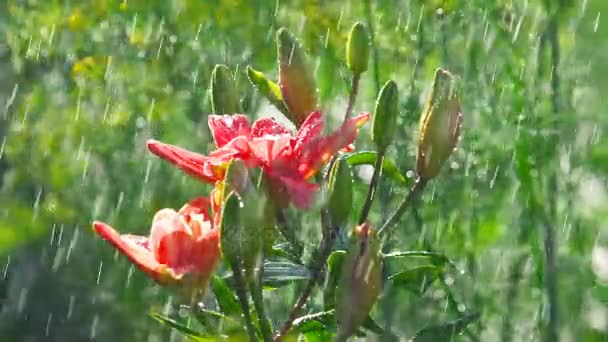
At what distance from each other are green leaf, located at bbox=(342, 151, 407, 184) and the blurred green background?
278 millimetres

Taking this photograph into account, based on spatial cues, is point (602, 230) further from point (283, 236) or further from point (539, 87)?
point (283, 236)

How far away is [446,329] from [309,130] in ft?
0.69

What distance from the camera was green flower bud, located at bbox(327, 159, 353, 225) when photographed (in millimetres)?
989

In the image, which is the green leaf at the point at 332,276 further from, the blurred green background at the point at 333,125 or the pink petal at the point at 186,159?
the blurred green background at the point at 333,125

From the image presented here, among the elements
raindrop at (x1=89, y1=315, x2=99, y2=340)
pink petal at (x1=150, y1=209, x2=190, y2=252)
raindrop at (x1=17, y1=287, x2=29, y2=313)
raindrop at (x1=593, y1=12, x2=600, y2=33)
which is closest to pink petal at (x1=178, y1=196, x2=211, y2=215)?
pink petal at (x1=150, y1=209, x2=190, y2=252)

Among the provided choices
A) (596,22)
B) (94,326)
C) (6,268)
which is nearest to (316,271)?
(596,22)

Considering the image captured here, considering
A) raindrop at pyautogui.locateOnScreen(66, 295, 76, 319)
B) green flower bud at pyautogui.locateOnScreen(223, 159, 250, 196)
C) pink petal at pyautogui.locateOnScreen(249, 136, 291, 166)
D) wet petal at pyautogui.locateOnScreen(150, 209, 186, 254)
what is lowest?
raindrop at pyautogui.locateOnScreen(66, 295, 76, 319)

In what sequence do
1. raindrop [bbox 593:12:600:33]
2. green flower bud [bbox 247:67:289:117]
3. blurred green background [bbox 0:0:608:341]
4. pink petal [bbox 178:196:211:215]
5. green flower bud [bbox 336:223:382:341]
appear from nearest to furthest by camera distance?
green flower bud [bbox 336:223:382:341] → pink petal [bbox 178:196:211:215] → green flower bud [bbox 247:67:289:117] → raindrop [bbox 593:12:600:33] → blurred green background [bbox 0:0:608:341]

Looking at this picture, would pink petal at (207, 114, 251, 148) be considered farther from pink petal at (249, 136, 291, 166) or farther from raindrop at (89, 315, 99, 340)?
raindrop at (89, 315, 99, 340)

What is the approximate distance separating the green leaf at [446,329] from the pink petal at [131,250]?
9.3 inches

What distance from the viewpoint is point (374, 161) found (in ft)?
3.64

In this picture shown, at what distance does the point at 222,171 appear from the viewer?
3.30 ft

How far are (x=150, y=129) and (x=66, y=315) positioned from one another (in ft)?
3.88

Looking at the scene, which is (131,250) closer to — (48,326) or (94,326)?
(94,326)
